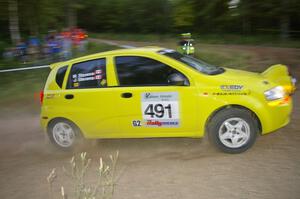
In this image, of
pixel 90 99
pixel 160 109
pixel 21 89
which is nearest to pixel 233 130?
pixel 160 109

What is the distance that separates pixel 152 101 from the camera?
22.6 feet

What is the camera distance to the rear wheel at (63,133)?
7.62m

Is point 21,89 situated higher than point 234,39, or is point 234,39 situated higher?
point 234,39

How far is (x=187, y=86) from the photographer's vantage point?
22.2 ft

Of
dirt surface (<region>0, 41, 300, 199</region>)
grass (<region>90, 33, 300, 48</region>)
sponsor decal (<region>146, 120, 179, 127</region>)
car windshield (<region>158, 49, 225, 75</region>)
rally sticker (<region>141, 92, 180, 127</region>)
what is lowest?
dirt surface (<region>0, 41, 300, 199</region>)

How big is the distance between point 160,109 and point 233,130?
1.14 metres

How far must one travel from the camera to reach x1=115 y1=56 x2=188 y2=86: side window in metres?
6.92

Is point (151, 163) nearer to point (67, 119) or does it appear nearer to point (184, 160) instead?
point (184, 160)

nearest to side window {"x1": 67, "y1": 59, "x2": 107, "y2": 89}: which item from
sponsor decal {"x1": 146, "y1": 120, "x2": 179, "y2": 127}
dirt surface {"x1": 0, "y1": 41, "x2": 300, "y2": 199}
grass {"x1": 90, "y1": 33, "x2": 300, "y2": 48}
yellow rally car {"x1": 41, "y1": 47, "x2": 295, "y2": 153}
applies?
yellow rally car {"x1": 41, "y1": 47, "x2": 295, "y2": 153}

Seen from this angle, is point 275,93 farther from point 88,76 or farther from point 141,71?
point 88,76

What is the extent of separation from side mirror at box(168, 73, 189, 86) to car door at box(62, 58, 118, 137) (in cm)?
97

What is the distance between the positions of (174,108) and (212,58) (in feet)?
36.7

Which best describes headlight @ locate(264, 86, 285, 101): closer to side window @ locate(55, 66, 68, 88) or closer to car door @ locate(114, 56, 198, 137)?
car door @ locate(114, 56, 198, 137)

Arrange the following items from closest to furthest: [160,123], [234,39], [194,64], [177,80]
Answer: [177,80]
[160,123]
[194,64]
[234,39]
